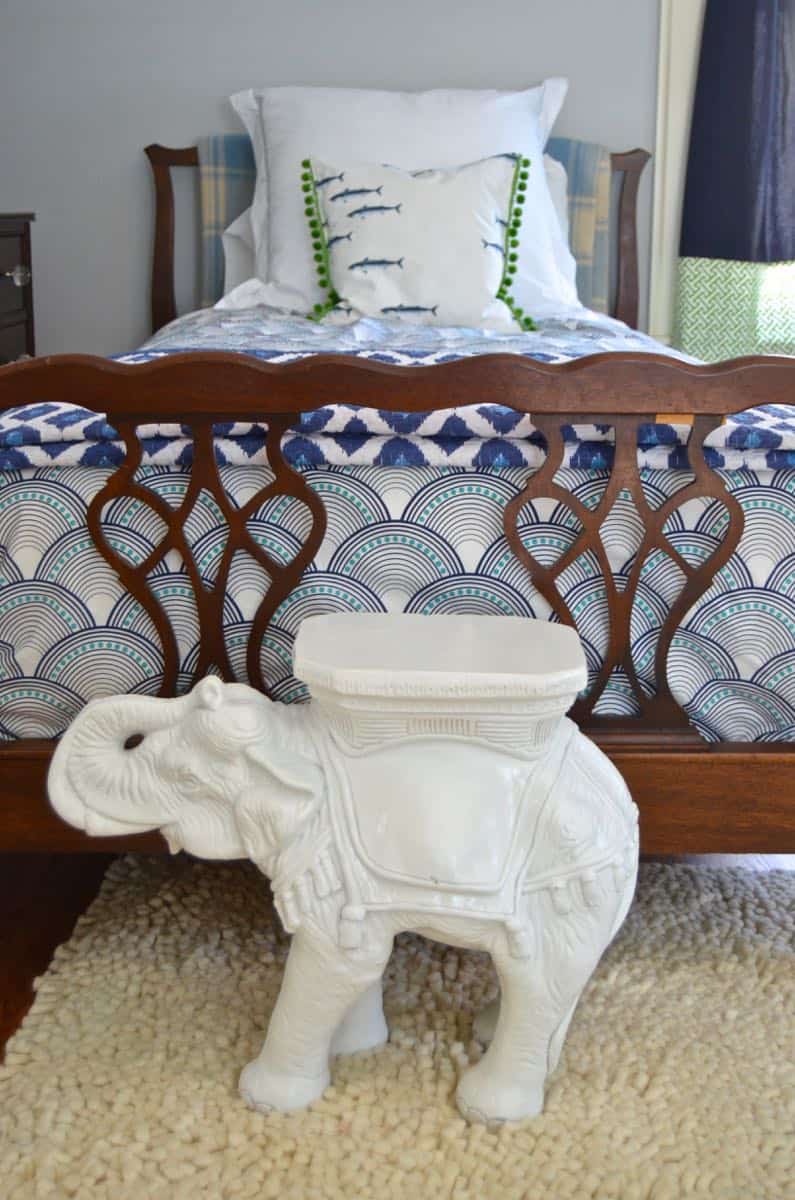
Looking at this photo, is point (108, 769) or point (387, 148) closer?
point (108, 769)

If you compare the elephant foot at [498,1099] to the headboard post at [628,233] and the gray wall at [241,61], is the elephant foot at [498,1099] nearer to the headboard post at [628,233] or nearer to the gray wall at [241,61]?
the headboard post at [628,233]

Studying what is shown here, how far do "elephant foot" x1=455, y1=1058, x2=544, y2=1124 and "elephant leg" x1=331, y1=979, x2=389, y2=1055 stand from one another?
14 cm

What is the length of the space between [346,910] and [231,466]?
0.49 metres

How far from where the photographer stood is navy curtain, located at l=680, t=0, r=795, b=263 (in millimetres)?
2885

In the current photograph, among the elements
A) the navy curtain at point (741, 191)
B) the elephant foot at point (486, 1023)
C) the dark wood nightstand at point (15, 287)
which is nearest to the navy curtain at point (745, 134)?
the navy curtain at point (741, 191)

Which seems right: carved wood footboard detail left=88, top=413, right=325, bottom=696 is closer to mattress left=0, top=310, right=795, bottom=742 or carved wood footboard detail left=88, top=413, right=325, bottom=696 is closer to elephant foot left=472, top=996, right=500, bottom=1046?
mattress left=0, top=310, right=795, bottom=742

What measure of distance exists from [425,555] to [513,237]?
1.50m

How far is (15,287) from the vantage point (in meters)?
2.91

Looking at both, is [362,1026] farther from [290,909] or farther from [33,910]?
[33,910]

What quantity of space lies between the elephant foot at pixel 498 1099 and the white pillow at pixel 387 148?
6.10ft

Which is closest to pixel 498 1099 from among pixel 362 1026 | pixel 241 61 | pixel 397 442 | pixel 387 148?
pixel 362 1026

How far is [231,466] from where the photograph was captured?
1.32 metres

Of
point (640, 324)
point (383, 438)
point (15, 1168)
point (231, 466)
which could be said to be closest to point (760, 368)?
point (383, 438)

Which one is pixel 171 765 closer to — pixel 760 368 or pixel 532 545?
pixel 532 545
